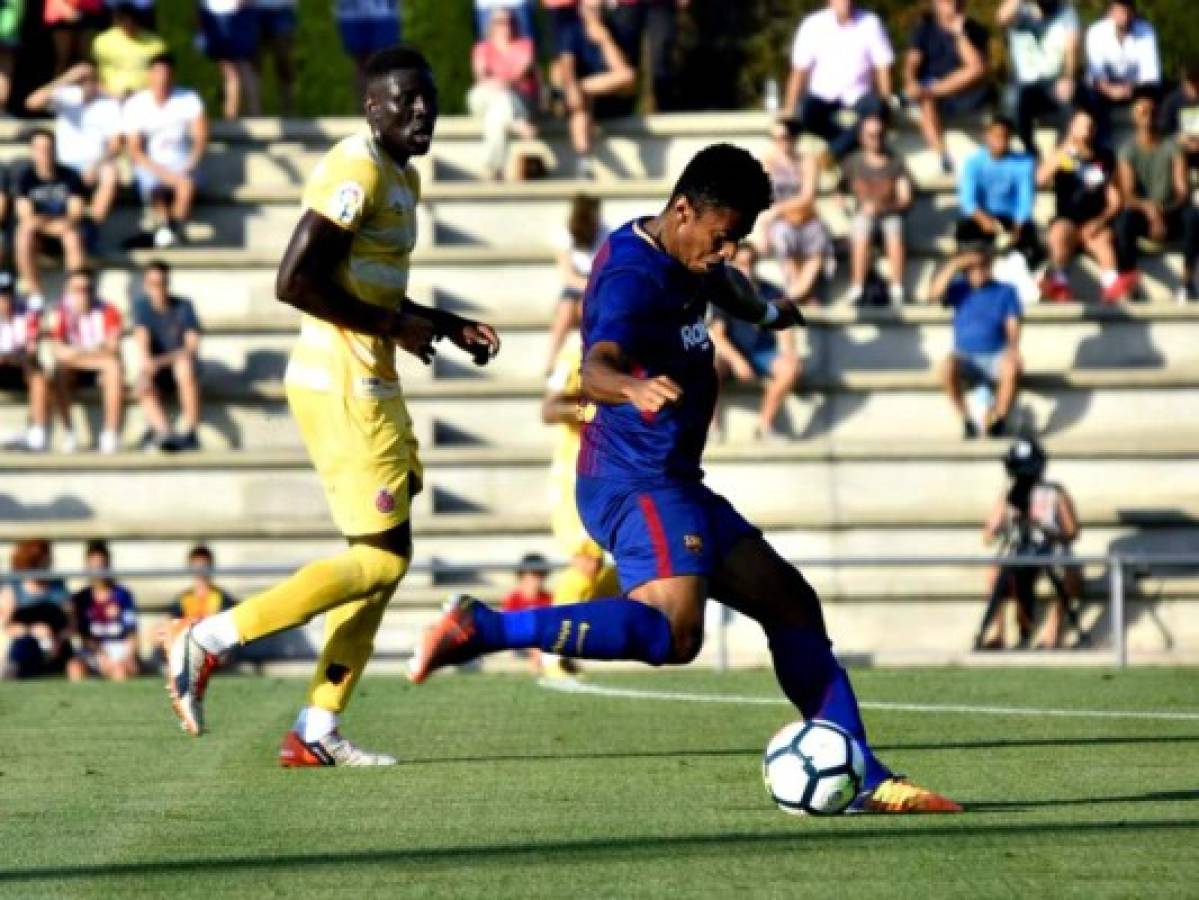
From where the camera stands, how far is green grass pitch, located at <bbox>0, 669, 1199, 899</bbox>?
6980mm

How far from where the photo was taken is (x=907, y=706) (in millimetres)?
12875

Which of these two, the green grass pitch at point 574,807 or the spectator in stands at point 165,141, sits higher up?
the spectator in stands at point 165,141

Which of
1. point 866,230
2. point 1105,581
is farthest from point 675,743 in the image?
point 866,230

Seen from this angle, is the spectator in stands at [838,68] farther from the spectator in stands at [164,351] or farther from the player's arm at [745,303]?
the player's arm at [745,303]

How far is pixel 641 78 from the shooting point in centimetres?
2844

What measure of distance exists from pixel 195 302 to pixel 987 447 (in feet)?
20.8

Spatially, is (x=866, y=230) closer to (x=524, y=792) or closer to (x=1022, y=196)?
(x=1022, y=196)

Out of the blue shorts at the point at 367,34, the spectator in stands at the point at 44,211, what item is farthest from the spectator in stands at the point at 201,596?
the blue shorts at the point at 367,34

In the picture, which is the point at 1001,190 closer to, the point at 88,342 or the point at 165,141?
the point at 165,141

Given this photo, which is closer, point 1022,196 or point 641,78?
point 1022,196

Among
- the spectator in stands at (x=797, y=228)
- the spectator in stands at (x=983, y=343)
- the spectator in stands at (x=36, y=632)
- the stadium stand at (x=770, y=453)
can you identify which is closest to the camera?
the spectator in stands at (x=36, y=632)

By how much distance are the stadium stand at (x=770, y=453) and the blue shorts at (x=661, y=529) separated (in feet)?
35.2

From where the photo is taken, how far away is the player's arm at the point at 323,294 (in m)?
9.62

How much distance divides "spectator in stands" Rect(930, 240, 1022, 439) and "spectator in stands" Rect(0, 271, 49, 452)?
668 centimetres
